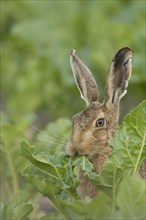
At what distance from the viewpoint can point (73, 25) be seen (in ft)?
37.0

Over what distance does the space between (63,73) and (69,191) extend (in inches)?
174

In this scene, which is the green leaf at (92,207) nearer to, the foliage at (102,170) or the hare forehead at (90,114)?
the foliage at (102,170)

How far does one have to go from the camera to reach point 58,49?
10.8m

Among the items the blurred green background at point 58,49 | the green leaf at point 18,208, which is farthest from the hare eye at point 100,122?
the blurred green background at point 58,49

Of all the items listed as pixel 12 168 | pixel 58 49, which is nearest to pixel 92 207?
pixel 12 168

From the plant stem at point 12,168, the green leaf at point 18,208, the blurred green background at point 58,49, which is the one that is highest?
the blurred green background at point 58,49

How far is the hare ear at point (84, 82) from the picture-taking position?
6830 mm

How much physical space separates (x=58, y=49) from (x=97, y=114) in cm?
420

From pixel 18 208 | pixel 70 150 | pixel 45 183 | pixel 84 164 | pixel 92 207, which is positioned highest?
Answer: pixel 70 150

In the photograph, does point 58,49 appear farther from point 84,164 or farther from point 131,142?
point 131,142

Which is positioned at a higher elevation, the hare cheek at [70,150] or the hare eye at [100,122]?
the hare eye at [100,122]

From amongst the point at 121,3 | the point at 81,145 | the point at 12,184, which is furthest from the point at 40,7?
the point at 81,145

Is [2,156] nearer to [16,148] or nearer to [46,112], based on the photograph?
[16,148]

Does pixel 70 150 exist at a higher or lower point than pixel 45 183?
higher
